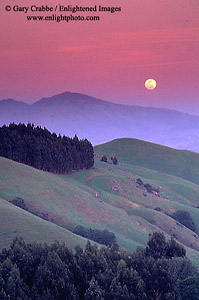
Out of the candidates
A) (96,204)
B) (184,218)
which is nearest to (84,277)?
(96,204)

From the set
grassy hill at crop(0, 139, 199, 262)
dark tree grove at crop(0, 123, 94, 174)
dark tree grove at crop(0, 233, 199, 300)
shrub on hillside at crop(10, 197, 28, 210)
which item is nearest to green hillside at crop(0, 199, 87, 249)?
grassy hill at crop(0, 139, 199, 262)

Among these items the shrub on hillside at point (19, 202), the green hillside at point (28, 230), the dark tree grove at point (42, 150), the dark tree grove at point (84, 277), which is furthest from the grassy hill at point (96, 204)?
the dark tree grove at point (84, 277)

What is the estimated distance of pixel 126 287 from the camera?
26.3 meters

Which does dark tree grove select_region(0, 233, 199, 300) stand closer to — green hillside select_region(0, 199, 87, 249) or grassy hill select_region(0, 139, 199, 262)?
green hillside select_region(0, 199, 87, 249)

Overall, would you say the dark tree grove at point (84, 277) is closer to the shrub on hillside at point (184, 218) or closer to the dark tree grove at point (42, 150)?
the shrub on hillside at point (184, 218)

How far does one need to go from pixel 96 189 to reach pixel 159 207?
1549 centimetres

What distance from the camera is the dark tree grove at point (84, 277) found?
26.2 metres

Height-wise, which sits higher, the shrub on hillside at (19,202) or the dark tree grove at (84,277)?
the shrub on hillside at (19,202)

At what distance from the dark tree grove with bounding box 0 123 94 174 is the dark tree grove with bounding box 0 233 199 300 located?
76.5 metres

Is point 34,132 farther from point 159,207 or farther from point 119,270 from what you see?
point 119,270

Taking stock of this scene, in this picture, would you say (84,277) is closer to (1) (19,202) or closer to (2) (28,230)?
(2) (28,230)

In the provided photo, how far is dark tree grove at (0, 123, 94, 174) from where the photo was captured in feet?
355

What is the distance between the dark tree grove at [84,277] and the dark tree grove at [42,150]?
76.5 m

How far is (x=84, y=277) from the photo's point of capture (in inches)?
1172
